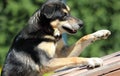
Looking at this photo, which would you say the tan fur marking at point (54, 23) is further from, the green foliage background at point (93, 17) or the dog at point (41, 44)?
the green foliage background at point (93, 17)

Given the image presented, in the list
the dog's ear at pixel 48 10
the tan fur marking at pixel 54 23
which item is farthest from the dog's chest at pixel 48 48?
the dog's ear at pixel 48 10

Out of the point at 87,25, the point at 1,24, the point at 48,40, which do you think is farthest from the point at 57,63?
the point at 1,24

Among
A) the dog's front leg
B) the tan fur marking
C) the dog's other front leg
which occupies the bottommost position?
the dog's front leg

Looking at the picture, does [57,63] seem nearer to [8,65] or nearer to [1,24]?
[8,65]

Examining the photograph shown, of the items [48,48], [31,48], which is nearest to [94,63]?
[48,48]

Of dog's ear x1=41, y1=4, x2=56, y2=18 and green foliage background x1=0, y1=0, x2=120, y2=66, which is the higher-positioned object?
green foliage background x1=0, y1=0, x2=120, y2=66

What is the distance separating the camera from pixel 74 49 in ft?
24.1

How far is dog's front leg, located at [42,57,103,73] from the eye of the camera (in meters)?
6.31

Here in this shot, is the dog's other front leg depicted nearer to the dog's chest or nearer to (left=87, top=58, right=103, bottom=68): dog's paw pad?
the dog's chest

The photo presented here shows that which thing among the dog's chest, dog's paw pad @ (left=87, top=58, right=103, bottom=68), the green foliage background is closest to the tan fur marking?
the dog's chest

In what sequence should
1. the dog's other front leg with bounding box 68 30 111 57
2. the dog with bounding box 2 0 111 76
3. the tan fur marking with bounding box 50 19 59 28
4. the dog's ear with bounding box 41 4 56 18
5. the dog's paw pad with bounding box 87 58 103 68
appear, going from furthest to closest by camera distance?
the dog's other front leg with bounding box 68 30 111 57, the tan fur marking with bounding box 50 19 59 28, the dog's ear with bounding box 41 4 56 18, the dog with bounding box 2 0 111 76, the dog's paw pad with bounding box 87 58 103 68

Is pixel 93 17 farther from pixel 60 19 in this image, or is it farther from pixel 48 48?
pixel 48 48

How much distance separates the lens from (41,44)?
6789 mm

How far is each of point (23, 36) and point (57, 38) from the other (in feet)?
1.50
